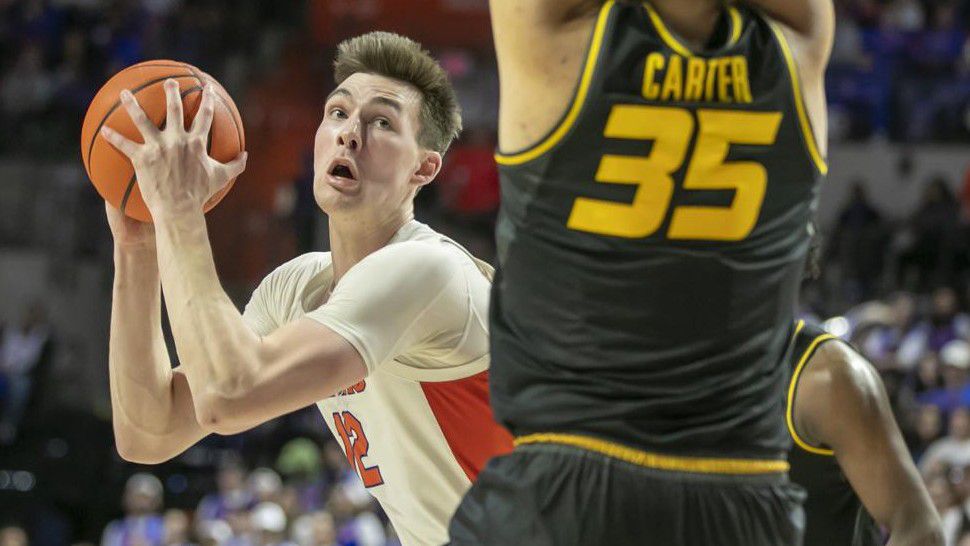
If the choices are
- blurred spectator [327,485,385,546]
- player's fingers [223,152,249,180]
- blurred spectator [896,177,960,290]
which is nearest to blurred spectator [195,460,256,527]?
blurred spectator [327,485,385,546]

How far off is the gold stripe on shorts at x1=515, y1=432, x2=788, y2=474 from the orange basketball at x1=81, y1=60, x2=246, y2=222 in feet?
3.67

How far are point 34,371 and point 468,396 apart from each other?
12764mm

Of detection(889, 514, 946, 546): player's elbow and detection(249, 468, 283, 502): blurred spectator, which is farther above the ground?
detection(889, 514, 946, 546): player's elbow

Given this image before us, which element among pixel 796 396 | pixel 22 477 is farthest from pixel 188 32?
pixel 796 396

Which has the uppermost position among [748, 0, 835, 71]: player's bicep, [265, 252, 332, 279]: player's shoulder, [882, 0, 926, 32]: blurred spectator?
[748, 0, 835, 71]: player's bicep

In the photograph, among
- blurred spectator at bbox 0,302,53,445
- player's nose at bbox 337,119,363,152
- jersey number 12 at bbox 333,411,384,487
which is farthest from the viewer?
blurred spectator at bbox 0,302,53,445

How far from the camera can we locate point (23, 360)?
15.6 m

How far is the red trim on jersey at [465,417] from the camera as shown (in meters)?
3.64

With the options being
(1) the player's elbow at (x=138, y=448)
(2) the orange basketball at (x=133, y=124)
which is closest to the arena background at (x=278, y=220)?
(1) the player's elbow at (x=138, y=448)

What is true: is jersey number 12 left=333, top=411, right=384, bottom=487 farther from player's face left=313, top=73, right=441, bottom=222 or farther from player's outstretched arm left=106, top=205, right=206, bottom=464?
player's face left=313, top=73, right=441, bottom=222

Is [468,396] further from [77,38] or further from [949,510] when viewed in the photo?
[77,38]

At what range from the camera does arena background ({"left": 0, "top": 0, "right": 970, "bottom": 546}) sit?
13039mm

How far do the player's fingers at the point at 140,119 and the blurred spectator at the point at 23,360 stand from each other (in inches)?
487

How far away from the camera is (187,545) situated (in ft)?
44.5
